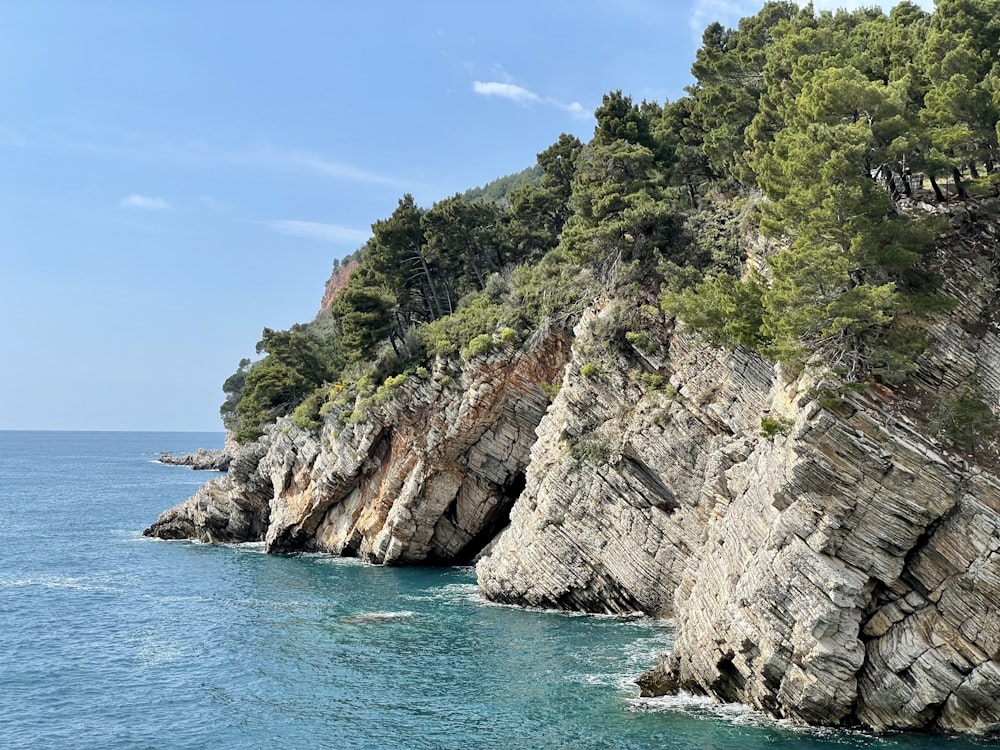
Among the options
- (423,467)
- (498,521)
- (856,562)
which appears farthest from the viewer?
(498,521)

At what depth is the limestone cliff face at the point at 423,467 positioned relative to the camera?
50.9 meters

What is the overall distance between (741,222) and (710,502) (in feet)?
48.9

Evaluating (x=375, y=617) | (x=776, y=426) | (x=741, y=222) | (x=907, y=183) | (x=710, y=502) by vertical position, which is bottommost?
(x=375, y=617)

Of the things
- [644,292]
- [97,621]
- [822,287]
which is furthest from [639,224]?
[97,621]

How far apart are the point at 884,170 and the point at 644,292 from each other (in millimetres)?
14392

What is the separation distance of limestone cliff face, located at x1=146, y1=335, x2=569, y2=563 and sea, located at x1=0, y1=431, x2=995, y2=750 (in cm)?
299

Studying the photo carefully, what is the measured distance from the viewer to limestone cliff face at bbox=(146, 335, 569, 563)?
50.9m

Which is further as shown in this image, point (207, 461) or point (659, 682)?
point (207, 461)

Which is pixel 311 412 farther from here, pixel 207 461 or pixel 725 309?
pixel 207 461

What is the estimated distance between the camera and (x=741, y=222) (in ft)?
133

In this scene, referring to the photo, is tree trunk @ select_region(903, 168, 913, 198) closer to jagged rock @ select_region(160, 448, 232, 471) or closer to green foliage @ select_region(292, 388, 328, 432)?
green foliage @ select_region(292, 388, 328, 432)

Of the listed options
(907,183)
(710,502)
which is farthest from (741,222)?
(710,502)

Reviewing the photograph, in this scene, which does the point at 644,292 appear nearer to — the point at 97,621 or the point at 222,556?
the point at 97,621

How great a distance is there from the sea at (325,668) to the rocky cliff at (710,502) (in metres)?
1.55
